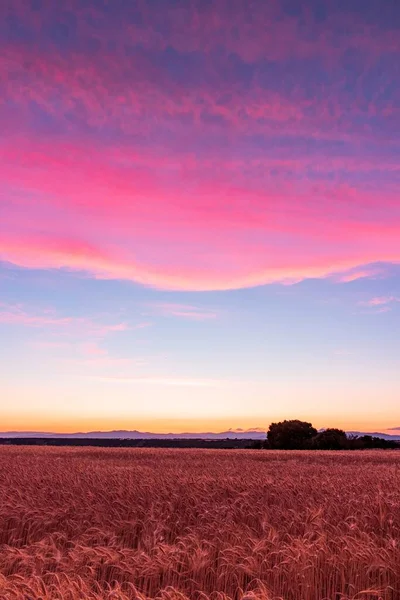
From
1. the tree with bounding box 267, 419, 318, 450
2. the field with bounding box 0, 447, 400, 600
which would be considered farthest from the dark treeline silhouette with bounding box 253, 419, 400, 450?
the field with bounding box 0, 447, 400, 600

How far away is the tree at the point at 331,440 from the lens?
72125mm

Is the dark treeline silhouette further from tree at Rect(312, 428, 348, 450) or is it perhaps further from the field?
the field

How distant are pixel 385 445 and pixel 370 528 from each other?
7098 centimetres

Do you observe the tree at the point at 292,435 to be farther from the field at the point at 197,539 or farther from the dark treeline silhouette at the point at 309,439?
the field at the point at 197,539

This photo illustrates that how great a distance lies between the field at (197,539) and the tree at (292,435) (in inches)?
2315

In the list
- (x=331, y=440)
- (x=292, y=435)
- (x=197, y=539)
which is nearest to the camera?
(x=197, y=539)

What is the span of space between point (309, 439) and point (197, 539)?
70.6 meters

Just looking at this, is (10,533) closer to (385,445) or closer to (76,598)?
(76,598)

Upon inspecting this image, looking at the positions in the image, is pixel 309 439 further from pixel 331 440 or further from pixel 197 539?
pixel 197 539

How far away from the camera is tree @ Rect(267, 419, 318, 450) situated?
248ft

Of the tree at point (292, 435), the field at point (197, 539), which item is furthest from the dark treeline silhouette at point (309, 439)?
the field at point (197, 539)

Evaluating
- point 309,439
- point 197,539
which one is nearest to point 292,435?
point 309,439

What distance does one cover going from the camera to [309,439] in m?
75.7

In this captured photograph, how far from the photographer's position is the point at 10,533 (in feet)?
35.1
